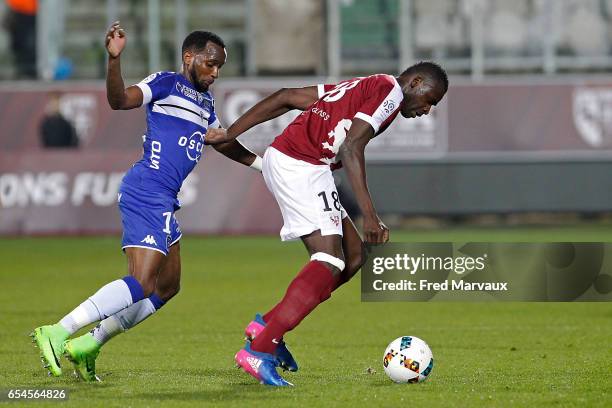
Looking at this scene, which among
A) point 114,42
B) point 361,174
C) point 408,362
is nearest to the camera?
point 361,174

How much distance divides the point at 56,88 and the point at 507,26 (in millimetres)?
8837

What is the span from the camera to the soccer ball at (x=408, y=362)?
7562 millimetres

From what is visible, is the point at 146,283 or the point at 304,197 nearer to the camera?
the point at 304,197

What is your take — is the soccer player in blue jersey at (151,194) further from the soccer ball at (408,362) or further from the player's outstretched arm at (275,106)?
the soccer ball at (408,362)

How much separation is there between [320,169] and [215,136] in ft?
2.65

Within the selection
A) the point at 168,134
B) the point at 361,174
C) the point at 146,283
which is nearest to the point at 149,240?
the point at 146,283

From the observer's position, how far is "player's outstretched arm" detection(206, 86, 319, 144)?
7867mm

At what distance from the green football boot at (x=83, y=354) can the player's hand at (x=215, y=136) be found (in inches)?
54.7

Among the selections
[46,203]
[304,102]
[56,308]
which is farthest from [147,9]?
[304,102]

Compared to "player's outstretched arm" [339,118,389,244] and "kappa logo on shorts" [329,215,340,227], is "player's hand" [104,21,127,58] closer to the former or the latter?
"player's outstretched arm" [339,118,389,244]

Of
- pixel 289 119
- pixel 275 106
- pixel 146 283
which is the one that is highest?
pixel 275 106

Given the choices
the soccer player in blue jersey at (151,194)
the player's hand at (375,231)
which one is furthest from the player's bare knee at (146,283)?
the player's hand at (375,231)

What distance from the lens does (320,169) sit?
25.0 feet

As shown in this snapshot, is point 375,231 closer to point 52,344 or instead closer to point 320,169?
point 320,169
